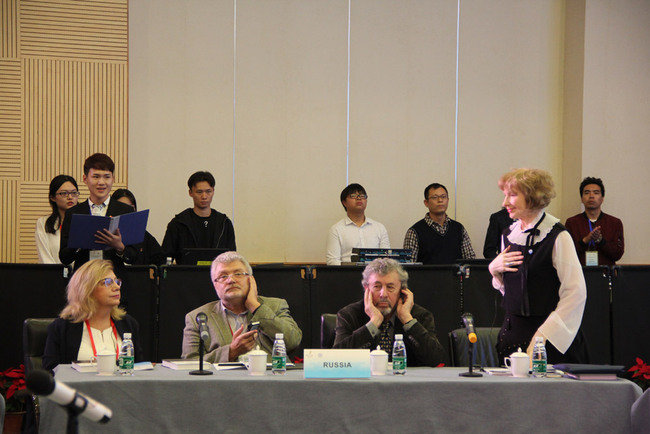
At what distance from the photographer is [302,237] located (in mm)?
7754

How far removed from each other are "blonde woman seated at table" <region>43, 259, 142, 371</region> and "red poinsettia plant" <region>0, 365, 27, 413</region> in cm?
151

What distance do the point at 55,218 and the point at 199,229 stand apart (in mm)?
1068

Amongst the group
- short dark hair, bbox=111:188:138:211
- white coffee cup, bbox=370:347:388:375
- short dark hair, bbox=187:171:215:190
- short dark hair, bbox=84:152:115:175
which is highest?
short dark hair, bbox=84:152:115:175

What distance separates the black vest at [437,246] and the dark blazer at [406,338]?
3170 millimetres

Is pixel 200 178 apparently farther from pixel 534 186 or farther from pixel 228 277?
pixel 534 186

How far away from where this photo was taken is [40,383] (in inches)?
66.9

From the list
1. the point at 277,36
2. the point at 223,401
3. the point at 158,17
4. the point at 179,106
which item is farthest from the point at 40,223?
the point at 223,401

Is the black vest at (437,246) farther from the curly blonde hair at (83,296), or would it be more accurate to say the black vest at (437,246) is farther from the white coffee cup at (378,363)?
the white coffee cup at (378,363)

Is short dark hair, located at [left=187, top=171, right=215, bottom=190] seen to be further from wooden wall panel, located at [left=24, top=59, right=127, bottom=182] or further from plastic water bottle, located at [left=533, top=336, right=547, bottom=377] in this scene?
plastic water bottle, located at [left=533, top=336, right=547, bottom=377]

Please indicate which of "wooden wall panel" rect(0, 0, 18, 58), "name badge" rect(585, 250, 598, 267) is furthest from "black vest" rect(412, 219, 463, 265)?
"wooden wall panel" rect(0, 0, 18, 58)

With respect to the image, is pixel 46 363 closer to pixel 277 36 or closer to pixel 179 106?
pixel 179 106

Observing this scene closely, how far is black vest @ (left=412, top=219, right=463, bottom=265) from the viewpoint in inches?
273

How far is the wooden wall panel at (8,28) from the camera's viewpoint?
686cm

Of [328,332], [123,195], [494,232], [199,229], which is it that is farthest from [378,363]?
[494,232]
